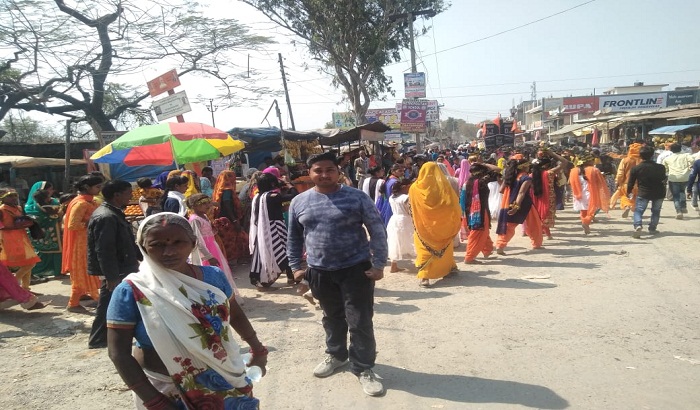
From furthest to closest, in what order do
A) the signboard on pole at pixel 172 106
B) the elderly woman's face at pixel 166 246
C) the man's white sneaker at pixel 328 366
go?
the signboard on pole at pixel 172 106 < the man's white sneaker at pixel 328 366 < the elderly woman's face at pixel 166 246

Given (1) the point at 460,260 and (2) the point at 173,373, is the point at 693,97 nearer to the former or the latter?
(1) the point at 460,260

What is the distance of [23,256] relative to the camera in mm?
6156

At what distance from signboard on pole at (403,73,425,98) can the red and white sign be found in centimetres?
3775

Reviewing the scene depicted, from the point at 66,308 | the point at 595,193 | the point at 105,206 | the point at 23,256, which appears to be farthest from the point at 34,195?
the point at 595,193

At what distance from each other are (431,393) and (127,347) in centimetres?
226

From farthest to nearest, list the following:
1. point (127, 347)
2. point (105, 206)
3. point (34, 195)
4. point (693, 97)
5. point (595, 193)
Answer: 1. point (693, 97)
2. point (595, 193)
3. point (34, 195)
4. point (105, 206)
5. point (127, 347)

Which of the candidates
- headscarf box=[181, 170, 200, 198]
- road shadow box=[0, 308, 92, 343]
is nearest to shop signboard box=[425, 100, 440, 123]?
headscarf box=[181, 170, 200, 198]

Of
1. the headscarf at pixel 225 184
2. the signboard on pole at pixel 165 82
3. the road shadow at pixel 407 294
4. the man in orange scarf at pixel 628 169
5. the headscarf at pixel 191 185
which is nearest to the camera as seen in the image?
the road shadow at pixel 407 294

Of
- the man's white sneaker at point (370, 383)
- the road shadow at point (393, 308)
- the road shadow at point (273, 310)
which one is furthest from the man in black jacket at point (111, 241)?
the road shadow at point (393, 308)

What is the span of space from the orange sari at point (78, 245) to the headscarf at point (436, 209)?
13.6ft

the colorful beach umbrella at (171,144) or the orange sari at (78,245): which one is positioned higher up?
the colorful beach umbrella at (171,144)

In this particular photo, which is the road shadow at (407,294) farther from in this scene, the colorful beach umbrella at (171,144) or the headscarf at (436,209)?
the colorful beach umbrella at (171,144)

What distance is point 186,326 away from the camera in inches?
70.6

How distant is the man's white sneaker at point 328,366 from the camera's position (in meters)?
3.61
